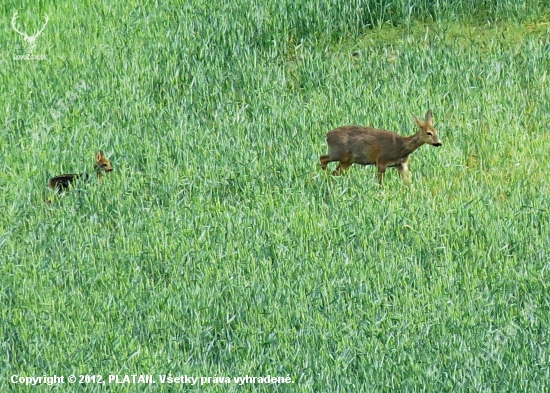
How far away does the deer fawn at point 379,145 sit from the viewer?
998 cm

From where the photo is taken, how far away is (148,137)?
1127 cm

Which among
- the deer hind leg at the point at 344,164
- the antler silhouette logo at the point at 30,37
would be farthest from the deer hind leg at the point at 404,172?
the antler silhouette logo at the point at 30,37

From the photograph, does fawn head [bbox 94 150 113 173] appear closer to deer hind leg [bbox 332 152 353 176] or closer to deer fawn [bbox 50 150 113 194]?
deer fawn [bbox 50 150 113 194]

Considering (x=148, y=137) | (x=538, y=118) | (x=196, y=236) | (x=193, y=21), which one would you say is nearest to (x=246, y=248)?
(x=196, y=236)

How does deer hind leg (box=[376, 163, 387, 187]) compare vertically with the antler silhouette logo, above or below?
below

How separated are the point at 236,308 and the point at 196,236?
1293 millimetres

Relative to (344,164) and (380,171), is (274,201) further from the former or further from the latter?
(380,171)

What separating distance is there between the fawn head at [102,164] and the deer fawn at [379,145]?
2058mm

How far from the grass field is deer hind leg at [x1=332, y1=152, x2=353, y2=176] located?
0.13 meters

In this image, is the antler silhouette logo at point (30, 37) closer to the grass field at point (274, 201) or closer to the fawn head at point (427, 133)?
the grass field at point (274, 201)

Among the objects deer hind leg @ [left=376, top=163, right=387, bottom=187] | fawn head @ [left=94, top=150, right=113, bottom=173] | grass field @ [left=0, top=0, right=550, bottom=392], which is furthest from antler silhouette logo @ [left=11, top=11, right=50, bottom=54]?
deer hind leg @ [left=376, top=163, right=387, bottom=187]

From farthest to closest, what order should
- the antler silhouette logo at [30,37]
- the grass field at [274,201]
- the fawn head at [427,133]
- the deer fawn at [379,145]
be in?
the antler silhouette logo at [30,37], the deer fawn at [379,145], the fawn head at [427,133], the grass field at [274,201]

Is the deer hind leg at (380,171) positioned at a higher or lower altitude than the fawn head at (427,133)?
lower

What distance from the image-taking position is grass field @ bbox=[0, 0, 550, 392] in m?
7.52
